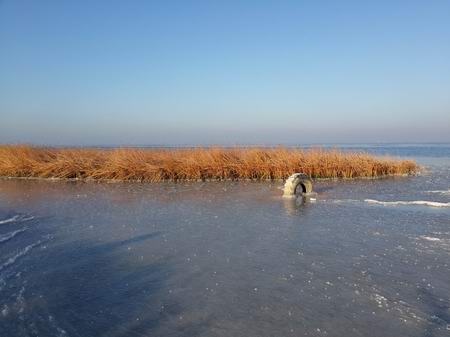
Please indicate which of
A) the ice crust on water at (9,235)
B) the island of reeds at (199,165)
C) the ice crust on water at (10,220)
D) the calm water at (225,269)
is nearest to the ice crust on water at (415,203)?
the calm water at (225,269)

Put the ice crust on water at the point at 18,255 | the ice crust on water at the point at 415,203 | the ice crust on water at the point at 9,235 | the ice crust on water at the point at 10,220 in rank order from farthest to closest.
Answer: the ice crust on water at the point at 415,203
the ice crust on water at the point at 10,220
the ice crust on water at the point at 9,235
the ice crust on water at the point at 18,255

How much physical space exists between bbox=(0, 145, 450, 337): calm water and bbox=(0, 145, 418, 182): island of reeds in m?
7.59

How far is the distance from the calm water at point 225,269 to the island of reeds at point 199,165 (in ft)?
24.9

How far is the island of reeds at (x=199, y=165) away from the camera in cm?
2003

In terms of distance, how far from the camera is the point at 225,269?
6.34 metres

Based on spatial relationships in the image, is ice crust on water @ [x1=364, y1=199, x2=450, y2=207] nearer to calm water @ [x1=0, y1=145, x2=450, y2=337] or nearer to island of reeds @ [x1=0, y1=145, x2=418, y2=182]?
calm water @ [x1=0, y1=145, x2=450, y2=337]

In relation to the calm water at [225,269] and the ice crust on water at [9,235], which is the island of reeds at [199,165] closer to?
the calm water at [225,269]

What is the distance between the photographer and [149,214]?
11.0m

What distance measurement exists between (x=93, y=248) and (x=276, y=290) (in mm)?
3810

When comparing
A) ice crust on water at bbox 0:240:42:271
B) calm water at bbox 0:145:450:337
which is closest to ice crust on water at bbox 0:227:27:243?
calm water at bbox 0:145:450:337

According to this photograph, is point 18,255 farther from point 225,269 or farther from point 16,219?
point 225,269

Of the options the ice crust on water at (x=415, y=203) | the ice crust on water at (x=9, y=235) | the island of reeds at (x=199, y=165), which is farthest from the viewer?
the island of reeds at (x=199, y=165)

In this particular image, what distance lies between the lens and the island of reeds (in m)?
20.0

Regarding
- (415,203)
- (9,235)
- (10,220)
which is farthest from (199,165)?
(9,235)
